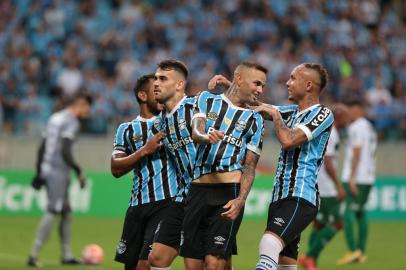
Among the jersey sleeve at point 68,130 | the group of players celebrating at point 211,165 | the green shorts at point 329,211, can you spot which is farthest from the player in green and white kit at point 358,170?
the group of players celebrating at point 211,165

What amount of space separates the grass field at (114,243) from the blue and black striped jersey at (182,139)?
4058 millimetres

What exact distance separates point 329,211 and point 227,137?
16.9ft

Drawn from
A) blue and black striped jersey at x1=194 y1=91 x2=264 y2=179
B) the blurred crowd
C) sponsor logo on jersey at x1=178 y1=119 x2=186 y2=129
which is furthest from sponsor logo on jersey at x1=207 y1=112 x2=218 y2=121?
the blurred crowd

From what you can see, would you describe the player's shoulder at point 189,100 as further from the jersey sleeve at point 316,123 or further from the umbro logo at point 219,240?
the umbro logo at point 219,240

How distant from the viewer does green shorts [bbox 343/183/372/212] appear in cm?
1448

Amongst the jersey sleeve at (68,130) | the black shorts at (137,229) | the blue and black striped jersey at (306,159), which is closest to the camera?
the blue and black striped jersey at (306,159)

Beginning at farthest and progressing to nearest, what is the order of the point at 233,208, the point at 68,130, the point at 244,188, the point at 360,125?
1. the point at 360,125
2. the point at 68,130
3. the point at 244,188
4. the point at 233,208

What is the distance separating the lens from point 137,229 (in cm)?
872

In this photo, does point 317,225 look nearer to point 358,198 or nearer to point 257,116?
point 358,198

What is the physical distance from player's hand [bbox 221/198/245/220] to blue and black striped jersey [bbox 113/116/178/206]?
91 centimetres

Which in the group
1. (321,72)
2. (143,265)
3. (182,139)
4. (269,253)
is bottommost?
(143,265)

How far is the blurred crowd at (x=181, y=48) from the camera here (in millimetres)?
21969

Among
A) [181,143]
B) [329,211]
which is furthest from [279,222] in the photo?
[329,211]

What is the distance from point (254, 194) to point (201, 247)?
11.7 m
